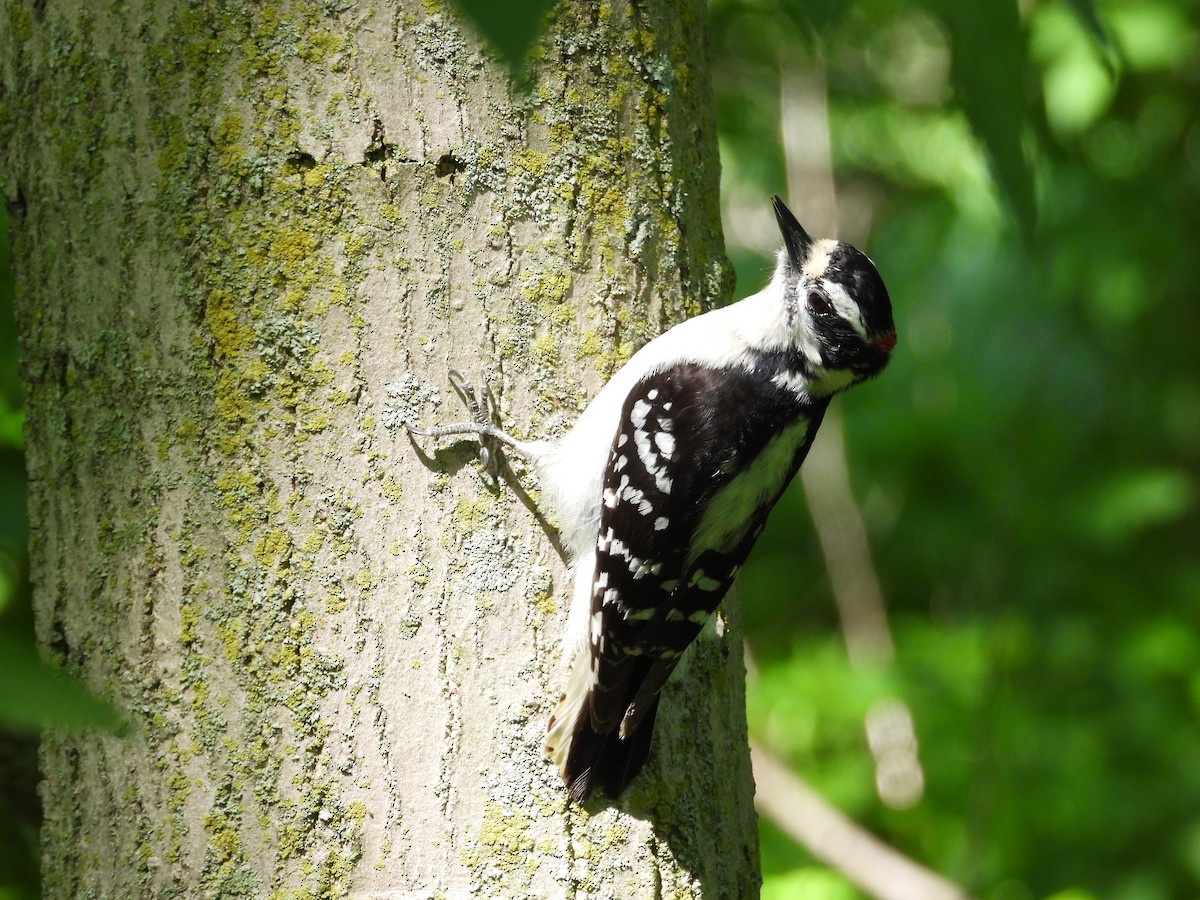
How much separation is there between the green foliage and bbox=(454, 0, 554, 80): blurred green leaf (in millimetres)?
4158

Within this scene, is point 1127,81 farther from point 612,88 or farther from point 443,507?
point 443,507

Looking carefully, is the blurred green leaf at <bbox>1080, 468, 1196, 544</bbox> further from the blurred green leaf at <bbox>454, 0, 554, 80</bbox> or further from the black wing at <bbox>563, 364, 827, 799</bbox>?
the blurred green leaf at <bbox>454, 0, 554, 80</bbox>

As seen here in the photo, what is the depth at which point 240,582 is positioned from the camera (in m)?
1.94

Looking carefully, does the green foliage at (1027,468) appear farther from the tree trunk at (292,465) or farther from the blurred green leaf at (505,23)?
the blurred green leaf at (505,23)

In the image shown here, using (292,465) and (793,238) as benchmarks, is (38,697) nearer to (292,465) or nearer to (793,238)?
(292,465)

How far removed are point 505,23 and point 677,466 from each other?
2057mm

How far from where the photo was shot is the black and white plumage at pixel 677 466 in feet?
7.56

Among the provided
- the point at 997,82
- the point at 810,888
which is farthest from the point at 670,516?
the point at 997,82

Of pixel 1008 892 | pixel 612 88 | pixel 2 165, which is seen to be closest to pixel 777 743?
pixel 1008 892

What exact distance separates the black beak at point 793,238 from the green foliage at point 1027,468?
1831mm

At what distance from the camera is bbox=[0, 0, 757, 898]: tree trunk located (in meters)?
1.92

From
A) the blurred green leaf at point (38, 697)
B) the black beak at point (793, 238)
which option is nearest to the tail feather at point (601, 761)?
the black beak at point (793, 238)

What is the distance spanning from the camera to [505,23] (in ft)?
1.98

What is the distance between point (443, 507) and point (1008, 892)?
3788mm
